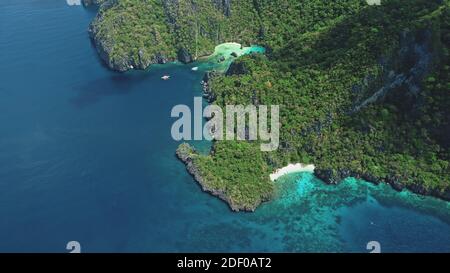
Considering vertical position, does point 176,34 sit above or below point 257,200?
above

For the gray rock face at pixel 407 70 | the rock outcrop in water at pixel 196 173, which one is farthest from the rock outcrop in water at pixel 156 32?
the gray rock face at pixel 407 70

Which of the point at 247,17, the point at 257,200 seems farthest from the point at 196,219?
the point at 247,17

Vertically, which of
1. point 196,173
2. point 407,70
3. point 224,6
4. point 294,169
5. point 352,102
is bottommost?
point 294,169

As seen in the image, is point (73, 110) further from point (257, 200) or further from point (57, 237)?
point (257, 200)
